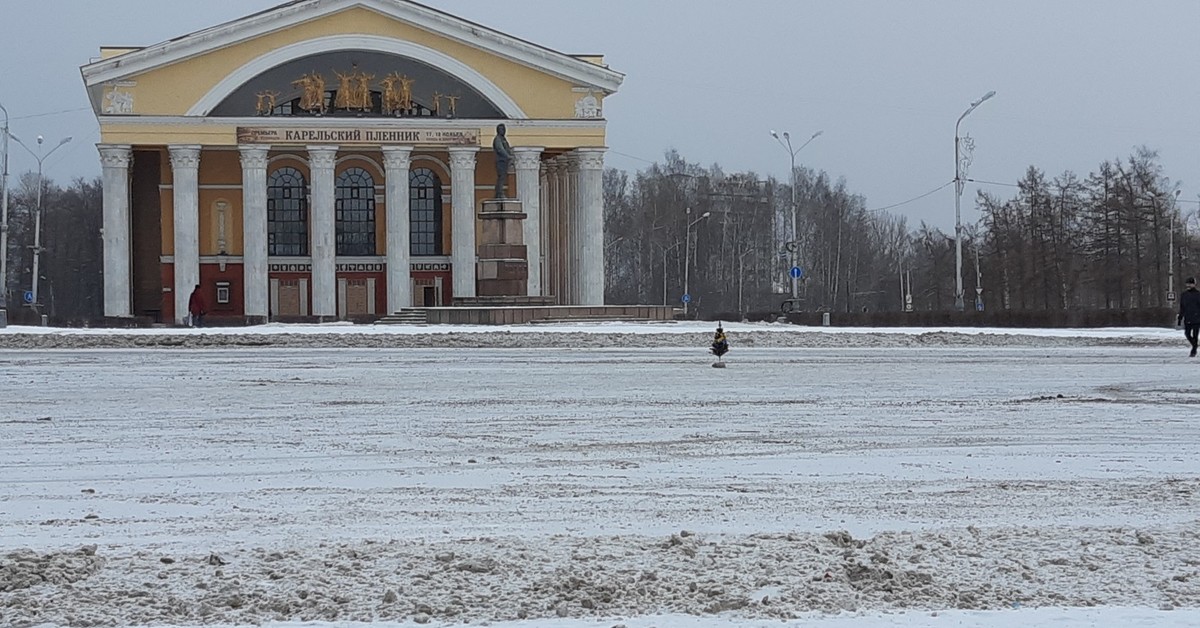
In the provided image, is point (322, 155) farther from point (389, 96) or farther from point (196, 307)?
point (196, 307)

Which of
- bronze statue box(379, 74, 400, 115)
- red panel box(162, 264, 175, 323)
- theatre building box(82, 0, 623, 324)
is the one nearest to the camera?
theatre building box(82, 0, 623, 324)

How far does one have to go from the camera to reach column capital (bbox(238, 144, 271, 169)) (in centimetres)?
5809

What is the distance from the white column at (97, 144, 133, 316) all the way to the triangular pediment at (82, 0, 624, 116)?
329 cm

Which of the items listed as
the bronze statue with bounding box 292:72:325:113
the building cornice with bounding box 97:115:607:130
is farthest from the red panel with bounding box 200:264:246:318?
the bronze statue with bounding box 292:72:325:113

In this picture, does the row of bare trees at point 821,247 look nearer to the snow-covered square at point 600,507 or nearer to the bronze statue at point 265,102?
the bronze statue at point 265,102

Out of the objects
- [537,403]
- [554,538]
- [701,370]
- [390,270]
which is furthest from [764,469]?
[390,270]

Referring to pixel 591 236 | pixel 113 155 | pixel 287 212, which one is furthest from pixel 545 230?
pixel 113 155

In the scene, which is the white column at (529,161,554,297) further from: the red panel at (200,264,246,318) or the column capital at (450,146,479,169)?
the red panel at (200,264,246,318)

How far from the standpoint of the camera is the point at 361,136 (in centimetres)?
5856

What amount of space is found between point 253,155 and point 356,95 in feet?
15.5

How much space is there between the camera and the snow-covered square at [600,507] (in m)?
6.56

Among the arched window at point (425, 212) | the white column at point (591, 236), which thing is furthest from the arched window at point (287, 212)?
the white column at point (591, 236)

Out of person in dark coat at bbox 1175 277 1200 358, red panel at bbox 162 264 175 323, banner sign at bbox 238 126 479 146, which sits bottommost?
person in dark coat at bbox 1175 277 1200 358

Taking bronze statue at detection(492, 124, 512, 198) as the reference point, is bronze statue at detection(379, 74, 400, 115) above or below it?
above
